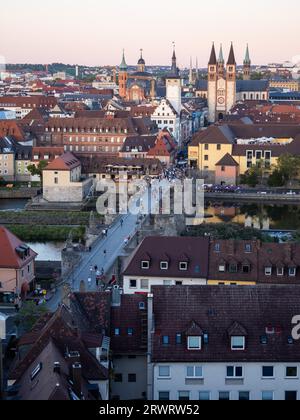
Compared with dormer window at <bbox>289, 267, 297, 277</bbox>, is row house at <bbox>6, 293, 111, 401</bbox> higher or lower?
higher

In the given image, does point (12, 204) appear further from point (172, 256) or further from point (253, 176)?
point (172, 256)

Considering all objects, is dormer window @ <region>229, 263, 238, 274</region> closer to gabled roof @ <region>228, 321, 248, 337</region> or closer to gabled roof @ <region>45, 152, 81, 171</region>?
gabled roof @ <region>228, 321, 248, 337</region>

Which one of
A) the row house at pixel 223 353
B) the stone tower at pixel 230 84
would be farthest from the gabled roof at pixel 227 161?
the row house at pixel 223 353

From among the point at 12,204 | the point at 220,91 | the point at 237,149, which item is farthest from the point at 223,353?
the point at 220,91

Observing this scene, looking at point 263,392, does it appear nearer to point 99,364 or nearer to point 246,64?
point 99,364

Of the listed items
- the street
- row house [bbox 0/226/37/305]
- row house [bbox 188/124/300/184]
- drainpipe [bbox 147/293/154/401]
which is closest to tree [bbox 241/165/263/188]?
row house [bbox 188/124/300/184]

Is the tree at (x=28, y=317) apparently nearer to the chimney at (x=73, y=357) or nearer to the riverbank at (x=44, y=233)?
the chimney at (x=73, y=357)

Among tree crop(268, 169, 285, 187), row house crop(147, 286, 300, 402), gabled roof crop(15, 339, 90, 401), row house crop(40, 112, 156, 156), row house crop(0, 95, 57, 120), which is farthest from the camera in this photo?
row house crop(0, 95, 57, 120)
